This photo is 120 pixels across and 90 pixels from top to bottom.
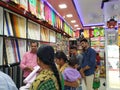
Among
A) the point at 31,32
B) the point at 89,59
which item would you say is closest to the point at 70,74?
the point at 89,59

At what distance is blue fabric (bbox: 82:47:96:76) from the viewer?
3.88 metres

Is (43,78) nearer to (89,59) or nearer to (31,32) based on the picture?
(89,59)


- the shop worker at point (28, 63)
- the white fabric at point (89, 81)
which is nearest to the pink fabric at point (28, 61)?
the shop worker at point (28, 63)

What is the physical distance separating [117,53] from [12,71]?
3230mm

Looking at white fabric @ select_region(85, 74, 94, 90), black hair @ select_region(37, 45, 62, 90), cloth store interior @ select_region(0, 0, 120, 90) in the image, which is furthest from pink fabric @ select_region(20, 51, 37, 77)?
black hair @ select_region(37, 45, 62, 90)

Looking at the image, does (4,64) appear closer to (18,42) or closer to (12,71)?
(12,71)

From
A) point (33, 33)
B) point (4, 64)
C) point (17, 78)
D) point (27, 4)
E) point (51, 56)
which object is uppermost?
point (27, 4)

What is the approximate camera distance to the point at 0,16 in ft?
9.85

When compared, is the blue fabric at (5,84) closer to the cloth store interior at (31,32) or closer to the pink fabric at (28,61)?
the cloth store interior at (31,32)

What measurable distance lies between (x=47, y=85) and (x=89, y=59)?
2720 millimetres

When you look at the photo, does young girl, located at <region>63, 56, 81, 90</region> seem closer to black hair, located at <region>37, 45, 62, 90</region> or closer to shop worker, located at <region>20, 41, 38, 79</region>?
black hair, located at <region>37, 45, 62, 90</region>

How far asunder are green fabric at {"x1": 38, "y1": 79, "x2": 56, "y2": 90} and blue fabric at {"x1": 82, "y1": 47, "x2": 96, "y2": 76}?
2622 millimetres

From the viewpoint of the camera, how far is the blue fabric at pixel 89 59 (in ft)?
12.7

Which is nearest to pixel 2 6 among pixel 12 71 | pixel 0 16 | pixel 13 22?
pixel 0 16
